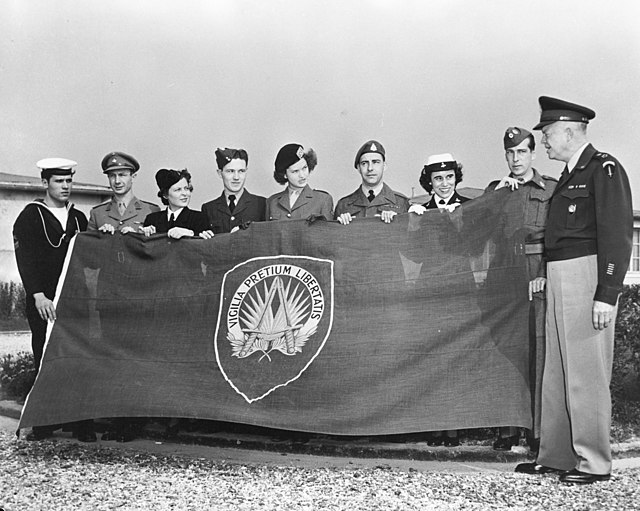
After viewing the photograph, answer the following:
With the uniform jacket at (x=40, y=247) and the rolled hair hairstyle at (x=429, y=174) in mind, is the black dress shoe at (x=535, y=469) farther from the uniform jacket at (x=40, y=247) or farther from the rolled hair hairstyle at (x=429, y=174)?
the uniform jacket at (x=40, y=247)

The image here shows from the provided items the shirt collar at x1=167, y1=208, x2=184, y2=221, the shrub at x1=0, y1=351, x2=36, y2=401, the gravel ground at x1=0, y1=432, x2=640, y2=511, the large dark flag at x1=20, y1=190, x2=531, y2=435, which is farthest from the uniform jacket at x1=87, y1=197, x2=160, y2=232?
the shrub at x1=0, y1=351, x2=36, y2=401

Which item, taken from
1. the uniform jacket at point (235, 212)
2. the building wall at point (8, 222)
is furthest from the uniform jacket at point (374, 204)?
the building wall at point (8, 222)

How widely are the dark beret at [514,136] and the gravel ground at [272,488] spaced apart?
2.34m

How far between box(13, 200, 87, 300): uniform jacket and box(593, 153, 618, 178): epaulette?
13.6 feet

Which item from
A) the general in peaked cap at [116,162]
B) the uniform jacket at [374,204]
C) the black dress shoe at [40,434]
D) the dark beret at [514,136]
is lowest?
the black dress shoe at [40,434]

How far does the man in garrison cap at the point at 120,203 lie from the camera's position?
5.91 meters

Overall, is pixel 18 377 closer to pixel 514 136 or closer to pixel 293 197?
pixel 293 197


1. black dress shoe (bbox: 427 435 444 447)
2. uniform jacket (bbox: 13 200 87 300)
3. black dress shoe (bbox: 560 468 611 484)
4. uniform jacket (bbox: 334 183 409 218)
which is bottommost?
black dress shoe (bbox: 427 435 444 447)

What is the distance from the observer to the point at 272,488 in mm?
4074

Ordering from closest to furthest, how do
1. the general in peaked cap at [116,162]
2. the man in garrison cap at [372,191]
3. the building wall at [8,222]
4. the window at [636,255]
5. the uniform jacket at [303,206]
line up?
the man in garrison cap at [372,191]
the uniform jacket at [303,206]
the general in peaked cap at [116,162]
the building wall at [8,222]
the window at [636,255]

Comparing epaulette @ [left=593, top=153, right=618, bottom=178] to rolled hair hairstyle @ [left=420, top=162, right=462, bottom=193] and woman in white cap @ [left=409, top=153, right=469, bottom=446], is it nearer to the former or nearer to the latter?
woman in white cap @ [left=409, top=153, right=469, bottom=446]

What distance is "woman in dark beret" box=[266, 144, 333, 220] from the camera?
5598mm

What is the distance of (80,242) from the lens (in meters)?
5.68

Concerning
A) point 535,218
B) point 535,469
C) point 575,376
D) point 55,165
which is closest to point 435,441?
point 535,469
